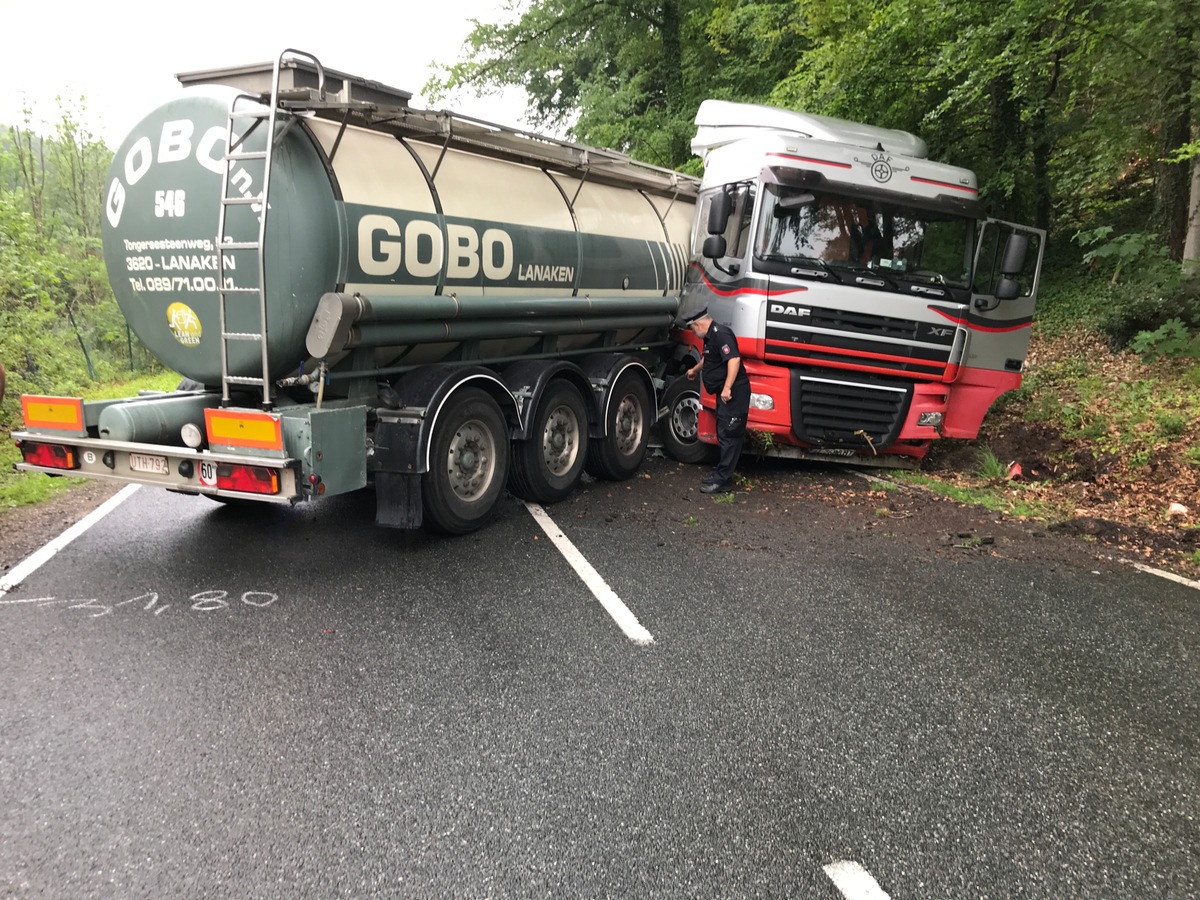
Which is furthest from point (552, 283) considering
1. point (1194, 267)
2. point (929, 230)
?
point (1194, 267)

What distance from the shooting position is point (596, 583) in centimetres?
507

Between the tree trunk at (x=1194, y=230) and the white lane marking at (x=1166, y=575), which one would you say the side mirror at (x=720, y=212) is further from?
the tree trunk at (x=1194, y=230)

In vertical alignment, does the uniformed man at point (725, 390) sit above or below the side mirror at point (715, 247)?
below

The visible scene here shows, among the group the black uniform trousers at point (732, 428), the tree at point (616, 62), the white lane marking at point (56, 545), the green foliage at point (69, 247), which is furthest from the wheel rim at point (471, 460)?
the tree at point (616, 62)

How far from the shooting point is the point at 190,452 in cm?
464

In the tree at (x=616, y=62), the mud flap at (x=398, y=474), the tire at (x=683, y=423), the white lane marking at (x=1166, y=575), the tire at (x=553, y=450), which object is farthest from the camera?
the tree at (x=616, y=62)

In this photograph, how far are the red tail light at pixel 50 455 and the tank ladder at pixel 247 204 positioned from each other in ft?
3.68

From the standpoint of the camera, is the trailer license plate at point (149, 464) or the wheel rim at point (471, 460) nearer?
the trailer license plate at point (149, 464)

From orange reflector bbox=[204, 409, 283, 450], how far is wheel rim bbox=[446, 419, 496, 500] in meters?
1.45

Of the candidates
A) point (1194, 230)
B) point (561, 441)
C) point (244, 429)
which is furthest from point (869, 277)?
point (1194, 230)

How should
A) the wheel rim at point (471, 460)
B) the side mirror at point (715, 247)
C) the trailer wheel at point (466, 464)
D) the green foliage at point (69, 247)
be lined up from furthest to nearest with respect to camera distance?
the green foliage at point (69, 247) → the side mirror at point (715, 247) → the wheel rim at point (471, 460) → the trailer wheel at point (466, 464)

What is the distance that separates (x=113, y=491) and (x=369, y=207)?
4.43 meters

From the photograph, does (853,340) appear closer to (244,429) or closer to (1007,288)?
(1007,288)

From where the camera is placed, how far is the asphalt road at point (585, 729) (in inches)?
99.2
